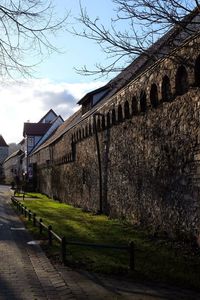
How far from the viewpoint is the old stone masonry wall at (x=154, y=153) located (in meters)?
12.3

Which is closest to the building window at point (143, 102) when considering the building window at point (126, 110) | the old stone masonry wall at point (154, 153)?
the old stone masonry wall at point (154, 153)

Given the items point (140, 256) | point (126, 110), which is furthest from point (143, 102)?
point (140, 256)

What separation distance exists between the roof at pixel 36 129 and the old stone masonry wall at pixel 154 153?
5280cm

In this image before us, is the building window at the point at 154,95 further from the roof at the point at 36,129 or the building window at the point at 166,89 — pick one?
the roof at the point at 36,129

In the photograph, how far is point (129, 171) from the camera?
18016 mm

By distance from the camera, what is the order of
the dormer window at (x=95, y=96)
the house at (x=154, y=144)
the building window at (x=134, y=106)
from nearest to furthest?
the house at (x=154, y=144) → the building window at (x=134, y=106) → the dormer window at (x=95, y=96)

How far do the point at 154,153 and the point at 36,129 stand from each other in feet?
211

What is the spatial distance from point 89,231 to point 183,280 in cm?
762

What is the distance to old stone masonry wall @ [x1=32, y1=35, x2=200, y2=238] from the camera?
1234cm

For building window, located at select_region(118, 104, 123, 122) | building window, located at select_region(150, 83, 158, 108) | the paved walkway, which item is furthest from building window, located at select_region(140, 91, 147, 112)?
the paved walkway

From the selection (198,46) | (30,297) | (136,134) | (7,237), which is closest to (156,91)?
(136,134)

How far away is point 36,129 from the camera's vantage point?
78562mm

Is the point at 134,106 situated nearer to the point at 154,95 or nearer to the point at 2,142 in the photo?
the point at 154,95

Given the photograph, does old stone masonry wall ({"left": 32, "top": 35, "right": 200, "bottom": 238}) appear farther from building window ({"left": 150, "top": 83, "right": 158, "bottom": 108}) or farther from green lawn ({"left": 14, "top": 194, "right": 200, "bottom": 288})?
green lawn ({"left": 14, "top": 194, "right": 200, "bottom": 288})
